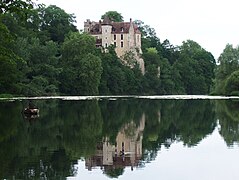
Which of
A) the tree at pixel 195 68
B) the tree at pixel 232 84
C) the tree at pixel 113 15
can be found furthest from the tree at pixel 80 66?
the tree at pixel 113 15

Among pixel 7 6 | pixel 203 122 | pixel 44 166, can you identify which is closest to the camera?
pixel 44 166

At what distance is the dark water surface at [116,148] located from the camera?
18.0m

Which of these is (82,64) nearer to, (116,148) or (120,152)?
(116,148)

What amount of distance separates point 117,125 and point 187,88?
106 metres

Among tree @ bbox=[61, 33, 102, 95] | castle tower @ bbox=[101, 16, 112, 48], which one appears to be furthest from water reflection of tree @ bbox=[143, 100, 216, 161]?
castle tower @ bbox=[101, 16, 112, 48]

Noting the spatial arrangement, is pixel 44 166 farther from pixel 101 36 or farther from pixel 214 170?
pixel 101 36

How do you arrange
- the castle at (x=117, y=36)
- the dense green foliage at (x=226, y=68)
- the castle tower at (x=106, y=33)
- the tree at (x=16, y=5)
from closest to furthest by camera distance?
1. the tree at (x=16, y=5)
2. the dense green foliage at (x=226, y=68)
3. the castle tower at (x=106, y=33)
4. the castle at (x=117, y=36)

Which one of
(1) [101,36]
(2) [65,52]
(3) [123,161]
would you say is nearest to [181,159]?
(3) [123,161]

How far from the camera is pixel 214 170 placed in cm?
1866

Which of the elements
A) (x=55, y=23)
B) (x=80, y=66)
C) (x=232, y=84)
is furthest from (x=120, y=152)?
(x=55, y=23)

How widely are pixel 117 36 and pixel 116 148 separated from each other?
111 m

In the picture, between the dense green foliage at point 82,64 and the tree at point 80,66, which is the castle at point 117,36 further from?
the tree at point 80,66

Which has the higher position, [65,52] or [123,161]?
[65,52]

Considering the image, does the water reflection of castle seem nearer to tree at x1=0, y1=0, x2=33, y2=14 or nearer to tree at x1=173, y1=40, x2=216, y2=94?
tree at x1=0, y1=0, x2=33, y2=14
